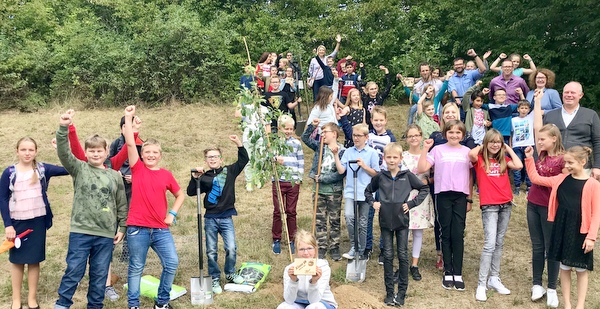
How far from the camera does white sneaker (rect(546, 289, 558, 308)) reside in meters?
5.68

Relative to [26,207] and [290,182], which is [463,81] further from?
[26,207]

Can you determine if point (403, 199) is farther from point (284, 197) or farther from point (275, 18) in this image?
point (275, 18)

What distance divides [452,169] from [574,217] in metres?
1.32

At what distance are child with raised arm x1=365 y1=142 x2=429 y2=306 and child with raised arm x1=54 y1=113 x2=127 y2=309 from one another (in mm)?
2638

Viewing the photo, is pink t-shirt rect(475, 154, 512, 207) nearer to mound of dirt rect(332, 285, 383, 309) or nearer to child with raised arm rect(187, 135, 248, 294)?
mound of dirt rect(332, 285, 383, 309)

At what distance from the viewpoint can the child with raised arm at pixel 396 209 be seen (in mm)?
5664

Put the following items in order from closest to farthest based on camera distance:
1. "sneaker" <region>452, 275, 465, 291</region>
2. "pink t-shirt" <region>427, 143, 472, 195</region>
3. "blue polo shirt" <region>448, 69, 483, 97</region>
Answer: "pink t-shirt" <region>427, 143, 472, 195</region> < "sneaker" <region>452, 275, 465, 291</region> < "blue polo shirt" <region>448, 69, 483, 97</region>

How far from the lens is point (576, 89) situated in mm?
6031

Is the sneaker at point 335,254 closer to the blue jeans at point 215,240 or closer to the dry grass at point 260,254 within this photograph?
the dry grass at point 260,254

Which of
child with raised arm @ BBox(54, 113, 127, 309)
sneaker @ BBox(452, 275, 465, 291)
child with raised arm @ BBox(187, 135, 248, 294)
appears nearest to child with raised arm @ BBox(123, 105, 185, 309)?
child with raised arm @ BBox(54, 113, 127, 309)

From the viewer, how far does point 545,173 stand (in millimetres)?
5609

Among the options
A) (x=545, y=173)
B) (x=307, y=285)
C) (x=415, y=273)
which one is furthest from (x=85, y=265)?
(x=545, y=173)

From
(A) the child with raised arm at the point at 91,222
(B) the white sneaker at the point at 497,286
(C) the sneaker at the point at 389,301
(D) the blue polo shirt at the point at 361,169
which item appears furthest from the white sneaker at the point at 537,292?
(A) the child with raised arm at the point at 91,222

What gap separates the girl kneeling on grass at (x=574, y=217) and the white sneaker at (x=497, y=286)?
71cm
